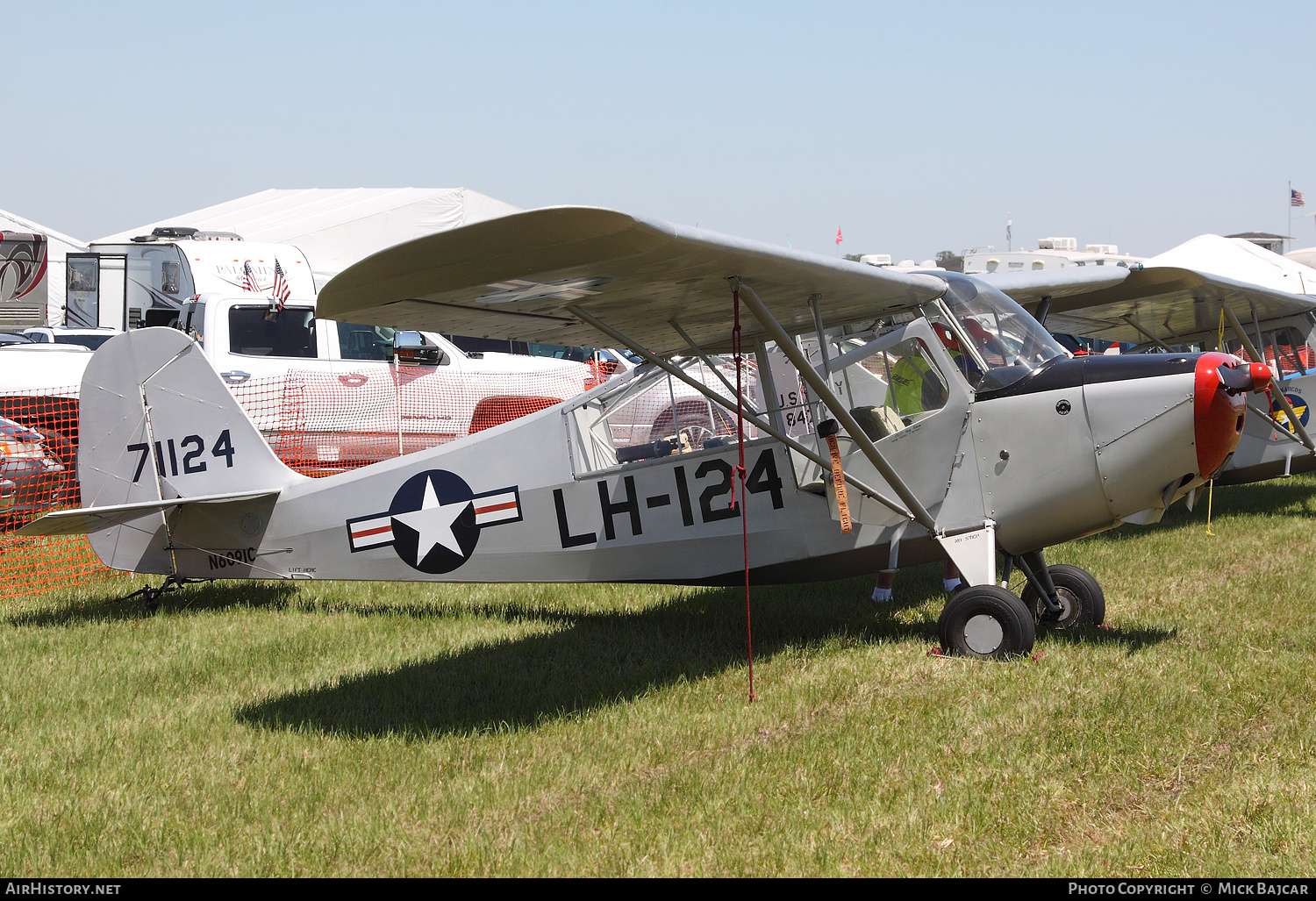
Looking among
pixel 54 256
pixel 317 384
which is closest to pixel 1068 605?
pixel 317 384

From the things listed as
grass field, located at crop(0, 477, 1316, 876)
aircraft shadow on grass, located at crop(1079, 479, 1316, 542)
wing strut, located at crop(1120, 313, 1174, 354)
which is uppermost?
wing strut, located at crop(1120, 313, 1174, 354)

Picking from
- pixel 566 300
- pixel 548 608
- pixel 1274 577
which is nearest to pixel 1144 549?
pixel 1274 577

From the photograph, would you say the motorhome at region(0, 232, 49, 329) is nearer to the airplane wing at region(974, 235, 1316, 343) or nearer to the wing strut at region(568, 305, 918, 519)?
the airplane wing at region(974, 235, 1316, 343)

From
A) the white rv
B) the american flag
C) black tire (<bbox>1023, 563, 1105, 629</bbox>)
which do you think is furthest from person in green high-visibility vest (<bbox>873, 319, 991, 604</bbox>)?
the white rv

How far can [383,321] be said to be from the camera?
211 inches

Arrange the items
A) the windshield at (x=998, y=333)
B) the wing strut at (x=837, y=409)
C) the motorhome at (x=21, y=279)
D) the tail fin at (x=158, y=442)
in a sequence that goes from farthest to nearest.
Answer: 1. the motorhome at (x=21, y=279)
2. the tail fin at (x=158, y=442)
3. the windshield at (x=998, y=333)
4. the wing strut at (x=837, y=409)

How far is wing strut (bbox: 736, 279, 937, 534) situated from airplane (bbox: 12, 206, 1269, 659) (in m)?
0.02

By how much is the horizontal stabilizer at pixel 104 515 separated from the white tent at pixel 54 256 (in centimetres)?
2132

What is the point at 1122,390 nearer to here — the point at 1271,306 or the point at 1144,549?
the point at 1144,549

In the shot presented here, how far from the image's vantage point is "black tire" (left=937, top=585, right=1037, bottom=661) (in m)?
5.83

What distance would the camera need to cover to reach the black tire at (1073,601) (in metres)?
6.72

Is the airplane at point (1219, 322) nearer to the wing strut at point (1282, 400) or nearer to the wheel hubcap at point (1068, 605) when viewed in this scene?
the wing strut at point (1282, 400)

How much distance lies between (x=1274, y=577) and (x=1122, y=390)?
3.45 meters

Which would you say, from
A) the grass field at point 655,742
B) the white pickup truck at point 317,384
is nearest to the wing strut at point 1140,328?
the grass field at point 655,742
